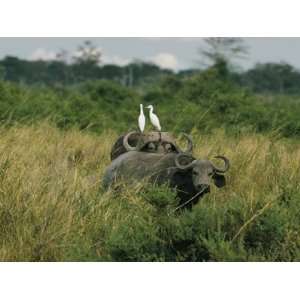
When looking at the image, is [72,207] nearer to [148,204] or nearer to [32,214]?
[32,214]

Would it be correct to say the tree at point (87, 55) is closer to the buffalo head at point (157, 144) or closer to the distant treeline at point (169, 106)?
the distant treeline at point (169, 106)

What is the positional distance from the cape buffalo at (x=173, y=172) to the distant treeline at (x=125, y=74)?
11337 millimetres

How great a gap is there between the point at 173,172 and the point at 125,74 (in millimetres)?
24998

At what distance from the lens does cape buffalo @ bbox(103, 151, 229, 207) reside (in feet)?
22.1

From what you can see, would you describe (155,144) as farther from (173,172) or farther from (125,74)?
(125,74)

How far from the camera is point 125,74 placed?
1251 inches

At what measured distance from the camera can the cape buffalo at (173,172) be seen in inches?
265

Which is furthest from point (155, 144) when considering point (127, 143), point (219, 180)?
point (219, 180)

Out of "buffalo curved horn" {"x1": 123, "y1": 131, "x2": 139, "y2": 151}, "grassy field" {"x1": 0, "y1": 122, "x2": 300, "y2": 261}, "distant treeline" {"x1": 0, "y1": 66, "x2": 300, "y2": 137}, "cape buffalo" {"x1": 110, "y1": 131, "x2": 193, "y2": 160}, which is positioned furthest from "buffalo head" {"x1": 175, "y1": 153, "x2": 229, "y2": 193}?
"distant treeline" {"x1": 0, "y1": 66, "x2": 300, "y2": 137}

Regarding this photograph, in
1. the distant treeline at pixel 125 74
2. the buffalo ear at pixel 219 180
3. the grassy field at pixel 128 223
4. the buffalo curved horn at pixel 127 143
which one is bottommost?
the grassy field at pixel 128 223

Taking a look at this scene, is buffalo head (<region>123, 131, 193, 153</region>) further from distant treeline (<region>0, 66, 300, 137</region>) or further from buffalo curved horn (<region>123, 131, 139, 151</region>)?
distant treeline (<region>0, 66, 300, 137</region>)

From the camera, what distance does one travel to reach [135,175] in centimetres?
751

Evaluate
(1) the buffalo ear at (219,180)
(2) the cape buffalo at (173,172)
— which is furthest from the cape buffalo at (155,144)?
(1) the buffalo ear at (219,180)

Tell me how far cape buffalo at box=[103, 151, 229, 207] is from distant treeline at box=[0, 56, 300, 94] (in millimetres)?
11337
